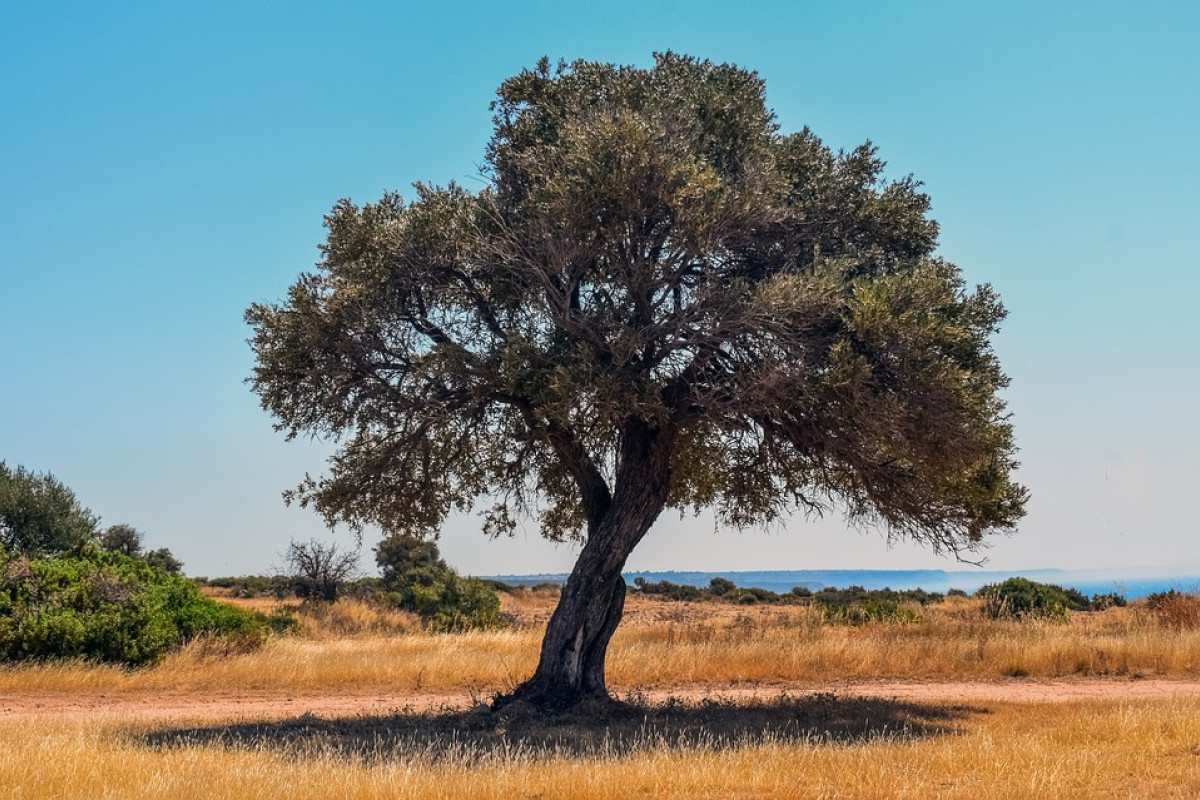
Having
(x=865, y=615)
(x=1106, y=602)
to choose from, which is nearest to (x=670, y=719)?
(x=865, y=615)

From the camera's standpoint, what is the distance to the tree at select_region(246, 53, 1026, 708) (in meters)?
13.5

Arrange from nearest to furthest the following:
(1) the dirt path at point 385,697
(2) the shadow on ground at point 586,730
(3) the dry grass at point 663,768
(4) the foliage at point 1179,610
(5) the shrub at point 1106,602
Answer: (3) the dry grass at point 663,768 < (2) the shadow on ground at point 586,730 < (1) the dirt path at point 385,697 < (4) the foliage at point 1179,610 < (5) the shrub at point 1106,602

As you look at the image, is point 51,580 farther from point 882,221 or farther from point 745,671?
point 882,221

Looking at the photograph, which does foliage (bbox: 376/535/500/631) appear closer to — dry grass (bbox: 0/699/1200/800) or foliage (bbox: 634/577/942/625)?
dry grass (bbox: 0/699/1200/800)

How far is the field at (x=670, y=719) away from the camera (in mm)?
10422

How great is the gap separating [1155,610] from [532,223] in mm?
23078

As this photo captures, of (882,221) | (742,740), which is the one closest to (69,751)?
(742,740)

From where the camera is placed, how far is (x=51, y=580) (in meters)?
21.9

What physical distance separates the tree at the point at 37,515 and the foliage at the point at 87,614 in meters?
9.88

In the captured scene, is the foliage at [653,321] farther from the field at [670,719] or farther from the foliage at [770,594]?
the foliage at [770,594]

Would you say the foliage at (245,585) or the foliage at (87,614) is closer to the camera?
the foliage at (87,614)

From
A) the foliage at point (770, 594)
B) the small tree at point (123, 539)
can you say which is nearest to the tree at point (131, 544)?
the small tree at point (123, 539)

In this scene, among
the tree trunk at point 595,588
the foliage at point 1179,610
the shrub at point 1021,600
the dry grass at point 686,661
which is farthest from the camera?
the shrub at point 1021,600

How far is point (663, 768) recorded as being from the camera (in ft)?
35.6
